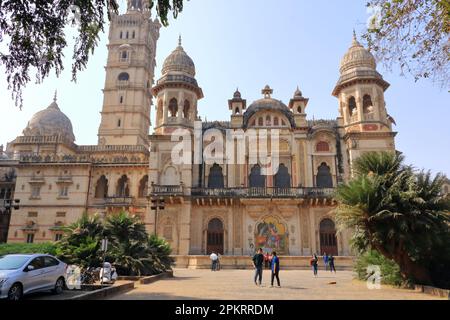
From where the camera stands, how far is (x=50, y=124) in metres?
46.2

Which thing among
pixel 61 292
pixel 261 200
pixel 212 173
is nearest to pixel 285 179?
pixel 261 200

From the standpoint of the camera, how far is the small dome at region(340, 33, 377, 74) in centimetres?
3600

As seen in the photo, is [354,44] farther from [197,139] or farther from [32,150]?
[32,150]

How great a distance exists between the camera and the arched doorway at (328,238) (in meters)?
31.6

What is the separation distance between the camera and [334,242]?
3178cm

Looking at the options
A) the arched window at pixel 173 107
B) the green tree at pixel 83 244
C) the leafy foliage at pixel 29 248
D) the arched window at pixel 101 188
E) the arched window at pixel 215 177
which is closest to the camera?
the green tree at pixel 83 244

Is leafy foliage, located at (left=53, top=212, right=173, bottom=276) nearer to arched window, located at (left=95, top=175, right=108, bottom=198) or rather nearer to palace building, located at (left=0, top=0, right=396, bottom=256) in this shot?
palace building, located at (left=0, top=0, right=396, bottom=256)

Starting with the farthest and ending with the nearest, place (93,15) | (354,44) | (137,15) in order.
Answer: (137,15) < (354,44) < (93,15)

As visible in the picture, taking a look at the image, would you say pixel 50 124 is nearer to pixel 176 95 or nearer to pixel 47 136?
pixel 47 136

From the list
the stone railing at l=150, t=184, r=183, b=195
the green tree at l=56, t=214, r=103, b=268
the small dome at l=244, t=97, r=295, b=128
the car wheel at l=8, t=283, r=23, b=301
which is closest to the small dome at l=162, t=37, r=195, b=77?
the small dome at l=244, t=97, r=295, b=128

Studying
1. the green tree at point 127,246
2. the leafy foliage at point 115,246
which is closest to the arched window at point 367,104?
the leafy foliage at point 115,246

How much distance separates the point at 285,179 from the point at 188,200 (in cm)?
910

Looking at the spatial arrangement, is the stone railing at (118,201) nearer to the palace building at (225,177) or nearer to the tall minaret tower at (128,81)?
the palace building at (225,177)

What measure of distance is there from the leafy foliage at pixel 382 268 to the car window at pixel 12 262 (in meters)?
13.6
